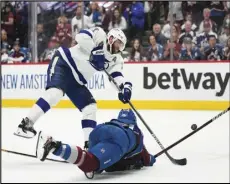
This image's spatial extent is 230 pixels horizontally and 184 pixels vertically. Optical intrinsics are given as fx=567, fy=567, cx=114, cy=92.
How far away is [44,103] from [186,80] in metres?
3.08

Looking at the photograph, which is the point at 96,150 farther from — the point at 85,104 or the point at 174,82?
the point at 174,82

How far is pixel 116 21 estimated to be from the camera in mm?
6645

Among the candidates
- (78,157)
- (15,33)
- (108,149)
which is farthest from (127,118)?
(15,33)

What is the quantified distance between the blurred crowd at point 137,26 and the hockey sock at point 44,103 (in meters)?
3.13

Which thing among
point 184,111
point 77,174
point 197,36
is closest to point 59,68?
point 77,174

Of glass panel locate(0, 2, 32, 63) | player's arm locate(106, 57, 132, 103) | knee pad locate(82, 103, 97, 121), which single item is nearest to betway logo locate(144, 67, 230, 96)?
glass panel locate(0, 2, 32, 63)

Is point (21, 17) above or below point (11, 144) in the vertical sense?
above

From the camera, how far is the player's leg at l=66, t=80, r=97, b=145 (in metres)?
3.46

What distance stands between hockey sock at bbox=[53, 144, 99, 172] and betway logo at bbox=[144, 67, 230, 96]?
3.59 meters

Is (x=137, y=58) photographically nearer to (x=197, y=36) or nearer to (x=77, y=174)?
(x=197, y=36)

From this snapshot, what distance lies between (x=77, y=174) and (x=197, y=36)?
3702 mm

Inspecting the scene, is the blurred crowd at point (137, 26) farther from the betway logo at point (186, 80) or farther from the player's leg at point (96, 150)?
the player's leg at point (96, 150)

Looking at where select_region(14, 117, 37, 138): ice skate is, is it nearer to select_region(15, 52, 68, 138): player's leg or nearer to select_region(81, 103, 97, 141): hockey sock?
select_region(15, 52, 68, 138): player's leg

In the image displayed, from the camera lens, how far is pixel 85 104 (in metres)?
3.51
